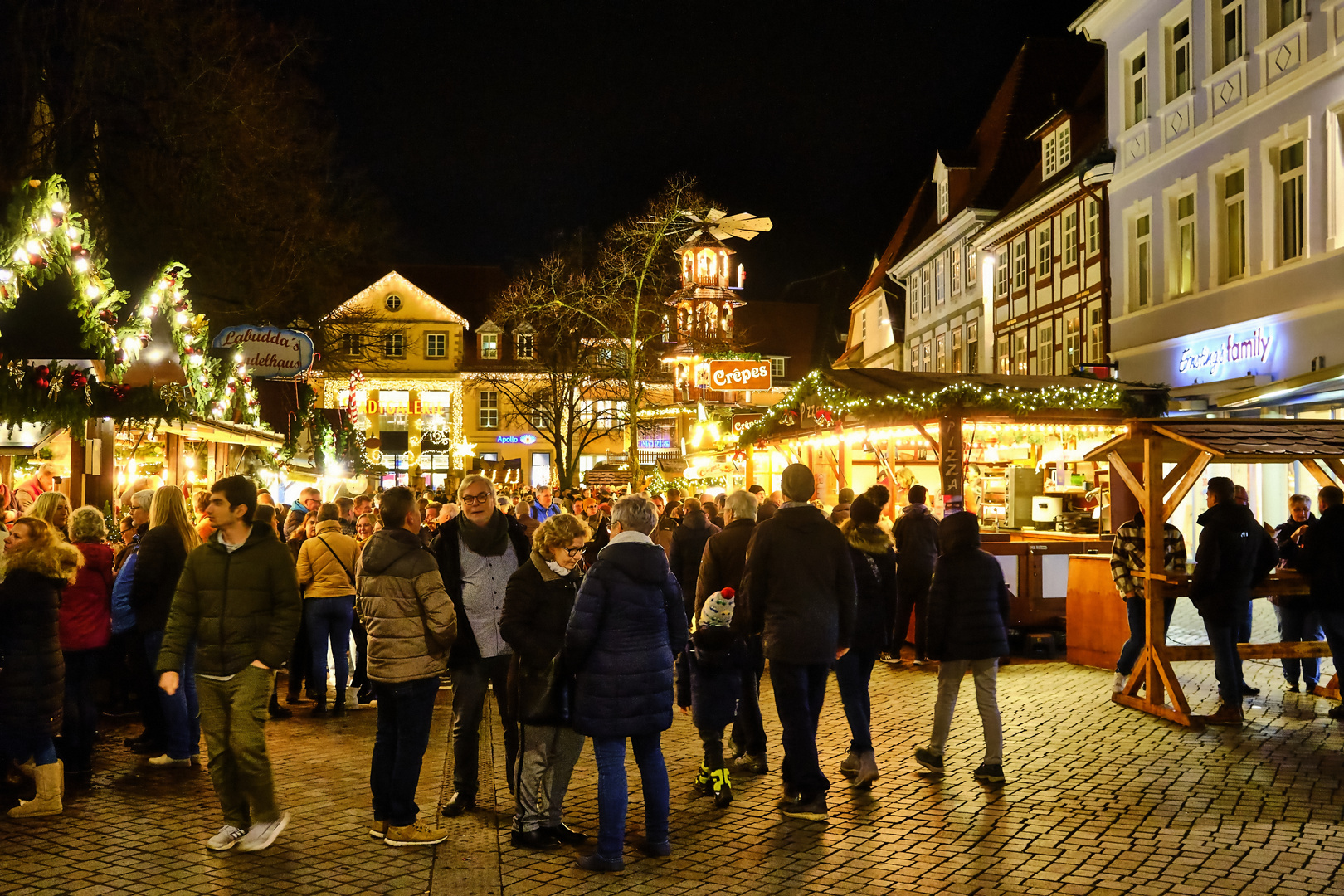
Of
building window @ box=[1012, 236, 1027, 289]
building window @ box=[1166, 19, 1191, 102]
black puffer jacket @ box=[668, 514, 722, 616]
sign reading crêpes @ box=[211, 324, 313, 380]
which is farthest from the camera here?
building window @ box=[1012, 236, 1027, 289]

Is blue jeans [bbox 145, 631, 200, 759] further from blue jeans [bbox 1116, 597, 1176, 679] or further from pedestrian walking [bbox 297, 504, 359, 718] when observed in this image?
blue jeans [bbox 1116, 597, 1176, 679]

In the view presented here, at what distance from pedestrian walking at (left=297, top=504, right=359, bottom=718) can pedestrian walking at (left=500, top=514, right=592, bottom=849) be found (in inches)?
150

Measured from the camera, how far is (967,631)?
736 cm

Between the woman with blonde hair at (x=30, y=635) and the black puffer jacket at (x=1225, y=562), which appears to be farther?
the black puffer jacket at (x=1225, y=562)

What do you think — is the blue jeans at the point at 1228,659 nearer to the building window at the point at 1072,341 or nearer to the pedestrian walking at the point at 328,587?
the pedestrian walking at the point at 328,587

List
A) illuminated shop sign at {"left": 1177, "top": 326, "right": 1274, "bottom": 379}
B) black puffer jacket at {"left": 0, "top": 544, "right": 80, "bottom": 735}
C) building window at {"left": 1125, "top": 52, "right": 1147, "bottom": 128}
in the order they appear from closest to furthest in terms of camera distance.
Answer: black puffer jacket at {"left": 0, "top": 544, "right": 80, "bottom": 735} → illuminated shop sign at {"left": 1177, "top": 326, "right": 1274, "bottom": 379} → building window at {"left": 1125, "top": 52, "right": 1147, "bottom": 128}

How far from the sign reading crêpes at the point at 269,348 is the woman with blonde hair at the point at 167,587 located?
8.44 meters

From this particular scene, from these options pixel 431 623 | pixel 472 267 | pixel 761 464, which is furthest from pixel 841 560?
pixel 472 267

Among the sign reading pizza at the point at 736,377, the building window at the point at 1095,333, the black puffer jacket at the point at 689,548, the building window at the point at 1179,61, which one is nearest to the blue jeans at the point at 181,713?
the black puffer jacket at the point at 689,548

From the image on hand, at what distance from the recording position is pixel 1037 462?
1916 centimetres

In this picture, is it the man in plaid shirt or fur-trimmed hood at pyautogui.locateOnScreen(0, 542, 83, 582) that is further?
the man in plaid shirt

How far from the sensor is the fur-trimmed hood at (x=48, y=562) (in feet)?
20.9

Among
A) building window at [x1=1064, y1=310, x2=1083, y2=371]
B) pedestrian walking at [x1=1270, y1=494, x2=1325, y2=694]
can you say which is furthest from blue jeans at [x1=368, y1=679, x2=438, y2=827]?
building window at [x1=1064, y1=310, x2=1083, y2=371]

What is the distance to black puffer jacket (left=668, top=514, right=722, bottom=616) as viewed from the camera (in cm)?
1016
